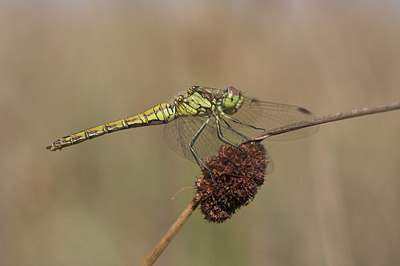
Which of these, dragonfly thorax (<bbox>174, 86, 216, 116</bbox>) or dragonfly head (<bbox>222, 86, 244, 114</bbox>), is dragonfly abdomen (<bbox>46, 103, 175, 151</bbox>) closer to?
dragonfly thorax (<bbox>174, 86, 216, 116</bbox>)

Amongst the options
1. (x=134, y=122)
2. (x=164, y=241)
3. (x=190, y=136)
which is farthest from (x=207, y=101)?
(x=164, y=241)

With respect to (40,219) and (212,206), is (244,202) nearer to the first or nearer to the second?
(212,206)

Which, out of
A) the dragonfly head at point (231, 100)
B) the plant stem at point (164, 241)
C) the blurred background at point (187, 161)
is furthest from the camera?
the blurred background at point (187, 161)

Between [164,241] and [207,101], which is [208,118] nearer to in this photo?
[207,101]

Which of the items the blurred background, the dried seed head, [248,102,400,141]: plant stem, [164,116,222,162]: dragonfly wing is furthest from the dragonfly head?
the blurred background

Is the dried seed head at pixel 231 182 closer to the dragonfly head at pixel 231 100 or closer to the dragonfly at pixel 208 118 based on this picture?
the dragonfly at pixel 208 118

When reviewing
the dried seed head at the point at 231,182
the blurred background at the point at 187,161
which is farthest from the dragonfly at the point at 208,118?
the blurred background at the point at 187,161

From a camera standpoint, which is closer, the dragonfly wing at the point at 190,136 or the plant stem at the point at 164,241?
the plant stem at the point at 164,241
